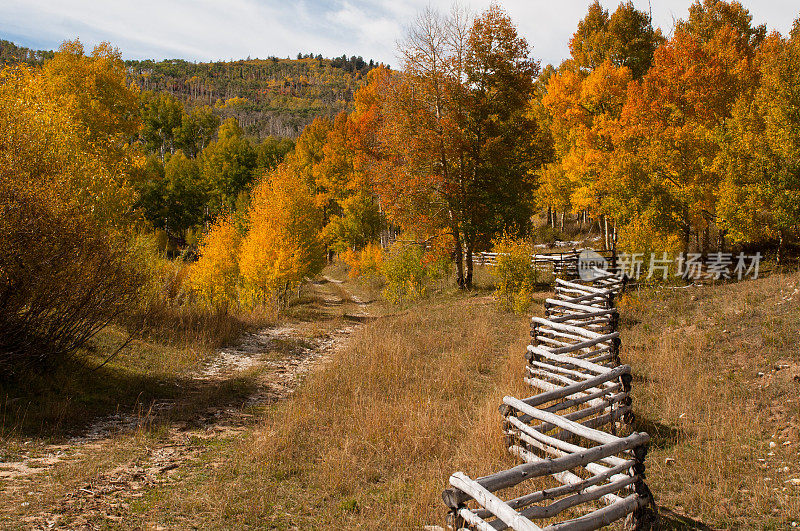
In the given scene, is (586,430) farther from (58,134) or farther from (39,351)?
(58,134)

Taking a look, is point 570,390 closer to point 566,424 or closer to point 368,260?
point 566,424

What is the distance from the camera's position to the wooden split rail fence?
12.9 ft

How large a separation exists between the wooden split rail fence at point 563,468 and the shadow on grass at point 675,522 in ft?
1.02

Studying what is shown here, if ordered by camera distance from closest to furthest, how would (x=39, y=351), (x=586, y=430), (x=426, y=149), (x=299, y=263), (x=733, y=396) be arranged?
(x=586, y=430) → (x=733, y=396) → (x=39, y=351) → (x=426, y=149) → (x=299, y=263)

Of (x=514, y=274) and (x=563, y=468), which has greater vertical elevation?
(x=514, y=274)

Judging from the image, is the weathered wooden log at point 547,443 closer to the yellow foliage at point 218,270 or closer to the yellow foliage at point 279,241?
the yellow foliage at point 279,241

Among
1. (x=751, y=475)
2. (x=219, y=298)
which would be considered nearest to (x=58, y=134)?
(x=219, y=298)

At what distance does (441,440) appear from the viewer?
6809 mm

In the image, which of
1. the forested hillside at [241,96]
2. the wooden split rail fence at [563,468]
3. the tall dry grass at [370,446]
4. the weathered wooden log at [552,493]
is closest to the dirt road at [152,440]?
the tall dry grass at [370,446]

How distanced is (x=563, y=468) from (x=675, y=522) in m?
1.73

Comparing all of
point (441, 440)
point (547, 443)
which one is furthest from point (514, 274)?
point (547, 443)

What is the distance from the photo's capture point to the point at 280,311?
70.6ft

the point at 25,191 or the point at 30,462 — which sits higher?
the point at 25,191

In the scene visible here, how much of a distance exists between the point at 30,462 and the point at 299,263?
1487 centimetres
